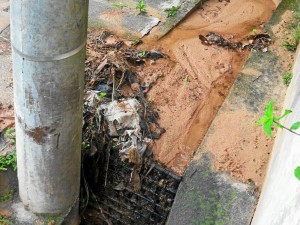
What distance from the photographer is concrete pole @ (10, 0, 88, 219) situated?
107 inches

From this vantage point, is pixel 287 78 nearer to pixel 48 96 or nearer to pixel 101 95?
pixel 101 95

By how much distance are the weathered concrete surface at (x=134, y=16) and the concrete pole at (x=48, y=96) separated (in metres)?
2.55

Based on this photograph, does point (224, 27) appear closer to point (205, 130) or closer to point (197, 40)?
point (197, 40)

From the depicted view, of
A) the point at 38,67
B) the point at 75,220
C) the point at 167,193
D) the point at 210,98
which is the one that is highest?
the point at 38,67

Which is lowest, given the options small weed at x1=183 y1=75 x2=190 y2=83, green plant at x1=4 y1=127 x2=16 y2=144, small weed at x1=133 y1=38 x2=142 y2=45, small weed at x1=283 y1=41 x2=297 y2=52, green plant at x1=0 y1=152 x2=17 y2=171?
green plant at x1=0 y1=152 x2=17 y2=171

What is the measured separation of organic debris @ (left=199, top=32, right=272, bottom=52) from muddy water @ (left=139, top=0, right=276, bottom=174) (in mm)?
99

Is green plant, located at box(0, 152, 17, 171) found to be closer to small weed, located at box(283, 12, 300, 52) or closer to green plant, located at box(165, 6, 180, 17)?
green plant, located at box(165, 6, 180, 17)

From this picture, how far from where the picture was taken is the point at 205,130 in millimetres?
4859

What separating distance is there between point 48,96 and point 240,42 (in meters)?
3.64

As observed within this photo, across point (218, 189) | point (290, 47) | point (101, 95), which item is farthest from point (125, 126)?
point (290, 47)

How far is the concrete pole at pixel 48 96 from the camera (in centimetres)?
272

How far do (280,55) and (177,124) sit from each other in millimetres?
1806

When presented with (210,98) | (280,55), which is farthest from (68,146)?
(280,55)

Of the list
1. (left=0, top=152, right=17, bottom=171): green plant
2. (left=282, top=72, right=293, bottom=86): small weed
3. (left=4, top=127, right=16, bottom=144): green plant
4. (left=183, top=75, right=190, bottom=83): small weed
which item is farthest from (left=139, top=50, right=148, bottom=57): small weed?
(left=0, top=152, right=17, bottom=171): green plant
